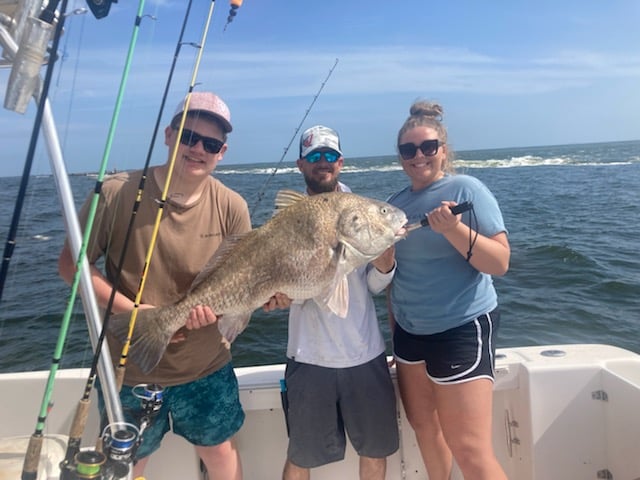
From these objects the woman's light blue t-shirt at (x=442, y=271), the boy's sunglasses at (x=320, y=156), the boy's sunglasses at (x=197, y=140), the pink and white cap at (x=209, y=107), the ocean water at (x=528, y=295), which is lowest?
the ocean water at (x=528, y=295)

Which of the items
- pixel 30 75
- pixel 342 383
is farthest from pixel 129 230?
pixel 342 383

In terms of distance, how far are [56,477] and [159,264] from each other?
47.3 inches

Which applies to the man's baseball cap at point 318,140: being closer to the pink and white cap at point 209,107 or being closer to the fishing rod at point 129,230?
the pink and white cap at point 209,107

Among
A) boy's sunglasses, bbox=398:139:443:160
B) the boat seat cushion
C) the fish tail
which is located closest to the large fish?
the fish tail

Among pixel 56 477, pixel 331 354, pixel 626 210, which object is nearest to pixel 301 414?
pixel 331 354

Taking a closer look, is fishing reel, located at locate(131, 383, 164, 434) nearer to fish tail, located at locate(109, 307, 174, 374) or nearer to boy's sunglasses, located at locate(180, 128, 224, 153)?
fish tail, located at locate(109, 307, 174, 374)

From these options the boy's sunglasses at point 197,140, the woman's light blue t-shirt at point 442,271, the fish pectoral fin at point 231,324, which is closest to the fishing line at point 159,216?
the boy's sunglasses at point 197,140

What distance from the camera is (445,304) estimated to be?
9.32 ft

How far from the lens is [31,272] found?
41.6 ft

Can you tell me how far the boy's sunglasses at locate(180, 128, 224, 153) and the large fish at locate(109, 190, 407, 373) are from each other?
0.54 metres

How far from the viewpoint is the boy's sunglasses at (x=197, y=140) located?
8.86 feet

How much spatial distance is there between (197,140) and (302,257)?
2.93 feet

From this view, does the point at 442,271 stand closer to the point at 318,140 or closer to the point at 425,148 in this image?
the point at 425,148

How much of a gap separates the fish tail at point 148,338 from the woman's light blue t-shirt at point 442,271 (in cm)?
144
